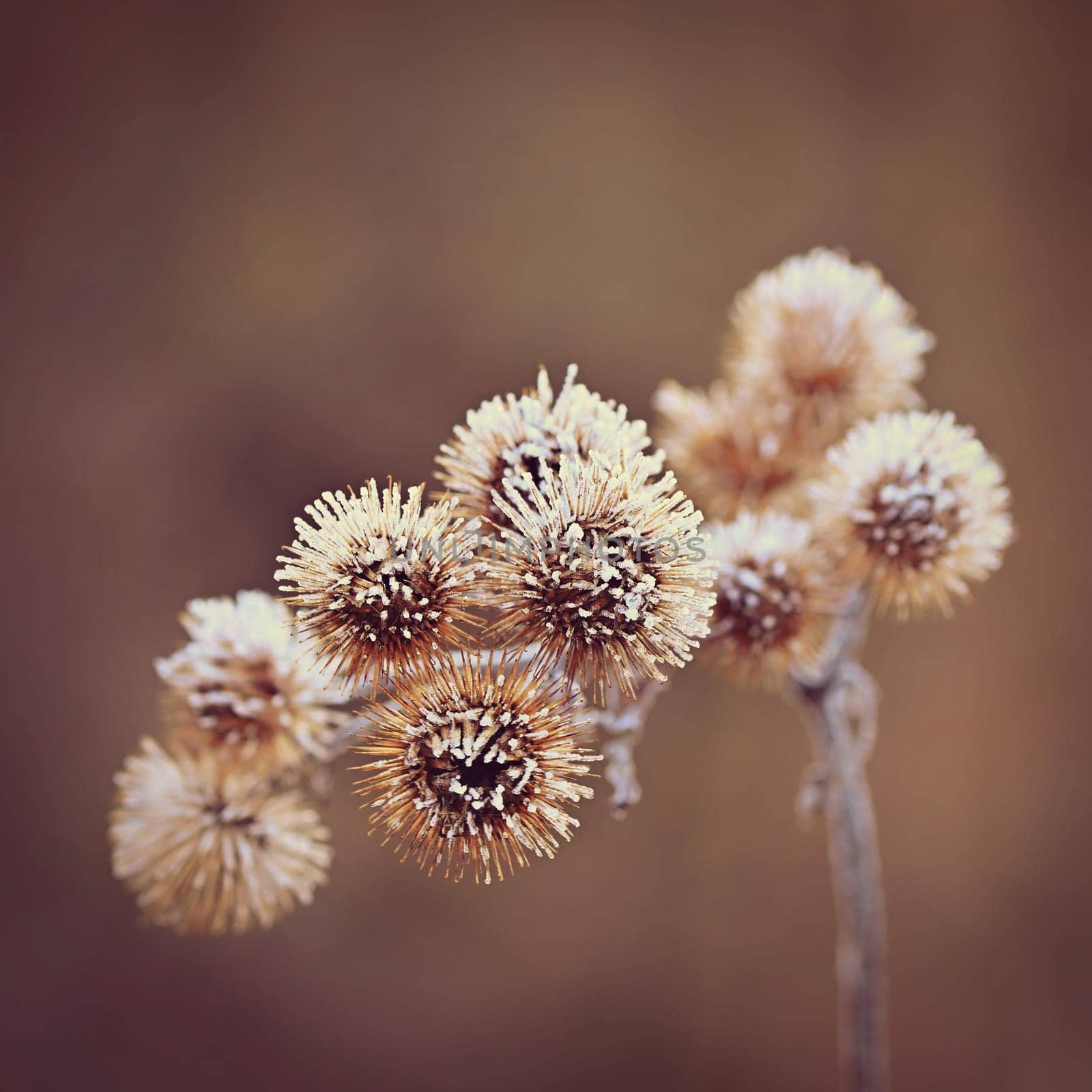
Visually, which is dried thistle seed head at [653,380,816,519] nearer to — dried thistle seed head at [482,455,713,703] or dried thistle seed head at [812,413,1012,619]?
dried thistle seed head at [812,413,1012,619]

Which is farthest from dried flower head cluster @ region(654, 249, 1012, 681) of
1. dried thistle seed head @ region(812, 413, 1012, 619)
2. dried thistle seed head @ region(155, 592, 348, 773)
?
dried thistle seed head @ region(155, 592, 348, 773)

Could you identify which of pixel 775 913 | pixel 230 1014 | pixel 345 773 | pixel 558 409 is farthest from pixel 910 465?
pixel 230 1014

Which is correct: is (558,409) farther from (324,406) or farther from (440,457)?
(324,406)

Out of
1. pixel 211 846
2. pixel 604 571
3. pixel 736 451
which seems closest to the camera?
pixel 604 571

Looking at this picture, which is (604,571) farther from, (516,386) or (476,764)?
(516,386)

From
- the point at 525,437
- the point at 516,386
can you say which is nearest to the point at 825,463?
the point at 525,437

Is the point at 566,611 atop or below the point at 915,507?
below
